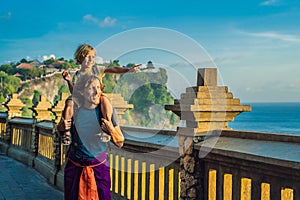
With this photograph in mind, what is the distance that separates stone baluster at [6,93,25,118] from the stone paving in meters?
3.10

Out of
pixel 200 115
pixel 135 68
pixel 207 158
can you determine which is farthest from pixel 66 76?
pixel 207 158

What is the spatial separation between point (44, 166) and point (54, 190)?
1.87 metres

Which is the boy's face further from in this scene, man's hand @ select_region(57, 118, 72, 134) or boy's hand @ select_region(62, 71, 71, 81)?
man's hand @ select_region(57, 118, 72, 134)

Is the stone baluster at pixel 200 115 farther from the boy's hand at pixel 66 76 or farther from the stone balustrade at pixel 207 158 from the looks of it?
the boy's hand at pixel 66 76

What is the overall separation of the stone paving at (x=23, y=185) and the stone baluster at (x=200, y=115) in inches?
178

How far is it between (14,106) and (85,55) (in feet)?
38.9

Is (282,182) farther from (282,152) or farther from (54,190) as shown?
(54,190)

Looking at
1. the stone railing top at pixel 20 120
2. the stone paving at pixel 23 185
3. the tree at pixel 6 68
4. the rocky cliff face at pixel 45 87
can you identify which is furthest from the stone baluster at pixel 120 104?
the tree at pixel 6 68

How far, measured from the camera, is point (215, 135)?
420cm

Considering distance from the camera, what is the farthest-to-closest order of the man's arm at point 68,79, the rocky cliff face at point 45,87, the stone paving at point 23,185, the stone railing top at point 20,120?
the rocky cliff face at point 45,87 → the stone railing top at point 20,120 → the stone paving at point 23,185 → the man's arm at point 68,79

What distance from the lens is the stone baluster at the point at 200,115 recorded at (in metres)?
4.12

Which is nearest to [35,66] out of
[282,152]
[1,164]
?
[1,164]

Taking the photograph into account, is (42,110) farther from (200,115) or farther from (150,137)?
(200,115)

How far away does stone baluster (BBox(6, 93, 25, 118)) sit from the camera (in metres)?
14.8
